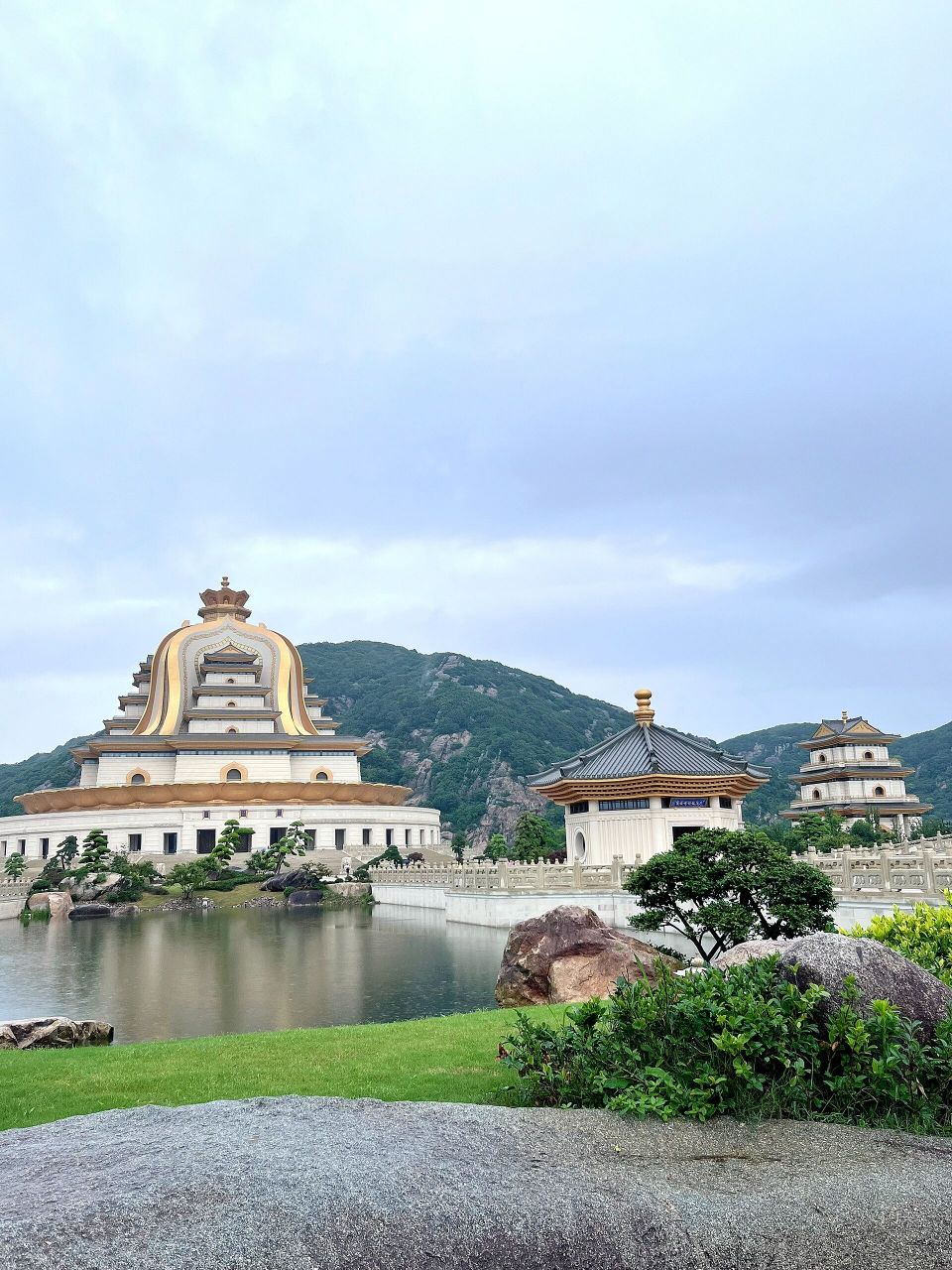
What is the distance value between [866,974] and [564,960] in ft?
28.5

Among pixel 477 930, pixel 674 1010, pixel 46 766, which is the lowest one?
pixel 477 930

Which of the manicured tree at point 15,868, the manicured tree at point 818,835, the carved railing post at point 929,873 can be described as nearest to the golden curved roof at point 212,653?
the manicured tree at point 15,868

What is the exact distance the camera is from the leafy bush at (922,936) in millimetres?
7910

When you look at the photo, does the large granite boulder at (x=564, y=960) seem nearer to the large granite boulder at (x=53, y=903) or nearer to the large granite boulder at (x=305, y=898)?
the large granite boulder at (x=305, y=898)

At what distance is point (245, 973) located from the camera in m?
19.8

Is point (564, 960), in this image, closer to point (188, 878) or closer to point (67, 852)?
point (188, 878)

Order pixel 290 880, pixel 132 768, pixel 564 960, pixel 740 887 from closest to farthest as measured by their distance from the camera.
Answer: pixel 564 960 < pixel 740 887 < pixel 290 880 < pixel 132 768

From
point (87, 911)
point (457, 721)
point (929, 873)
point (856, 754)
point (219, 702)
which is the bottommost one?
point (87, 911)

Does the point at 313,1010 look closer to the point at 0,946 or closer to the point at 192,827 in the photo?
the point at 0,946

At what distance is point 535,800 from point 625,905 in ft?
251

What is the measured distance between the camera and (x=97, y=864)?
43094 mm

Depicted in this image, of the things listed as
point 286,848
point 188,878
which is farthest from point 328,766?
point 188,878

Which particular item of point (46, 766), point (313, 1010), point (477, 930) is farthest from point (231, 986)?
point (46, 766)

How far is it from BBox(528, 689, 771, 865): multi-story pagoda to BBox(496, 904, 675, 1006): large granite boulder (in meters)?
14.8
